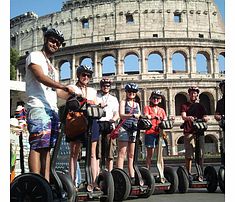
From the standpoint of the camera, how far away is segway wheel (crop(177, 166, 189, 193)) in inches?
201

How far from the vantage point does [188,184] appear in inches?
201

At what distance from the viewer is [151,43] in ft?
99.6

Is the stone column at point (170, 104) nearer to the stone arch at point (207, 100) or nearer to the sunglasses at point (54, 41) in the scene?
the stone arch at point (207, 100)

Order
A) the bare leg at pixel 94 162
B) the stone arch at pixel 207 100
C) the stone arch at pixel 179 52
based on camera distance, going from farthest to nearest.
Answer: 1. the stone arch at pixel 179 52
2. the stone arch at pixel 207 100
3. the bare leg at pixel 94 162

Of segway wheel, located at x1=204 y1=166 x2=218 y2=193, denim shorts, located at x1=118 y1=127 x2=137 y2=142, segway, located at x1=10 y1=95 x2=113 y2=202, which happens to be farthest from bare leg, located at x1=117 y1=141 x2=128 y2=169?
segway wheel, located at x1=204 y1=166 x2=218 y2=193

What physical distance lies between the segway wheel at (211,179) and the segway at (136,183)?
85 cm

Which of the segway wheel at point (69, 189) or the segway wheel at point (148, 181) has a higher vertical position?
the segway wheel at point (69, 189)

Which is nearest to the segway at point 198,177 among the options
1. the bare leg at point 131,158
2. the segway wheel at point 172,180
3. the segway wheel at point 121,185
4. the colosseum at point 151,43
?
the segway wheel at point 172,180

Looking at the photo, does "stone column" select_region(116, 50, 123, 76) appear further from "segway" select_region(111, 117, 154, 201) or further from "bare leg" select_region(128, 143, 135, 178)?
"segway" select_region(111, 117, 154, 201)

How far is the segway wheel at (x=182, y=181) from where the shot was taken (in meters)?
5.10

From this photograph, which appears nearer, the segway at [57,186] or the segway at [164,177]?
the segway at [57,186]

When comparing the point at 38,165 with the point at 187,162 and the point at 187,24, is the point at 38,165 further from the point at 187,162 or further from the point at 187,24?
the point at 187,24

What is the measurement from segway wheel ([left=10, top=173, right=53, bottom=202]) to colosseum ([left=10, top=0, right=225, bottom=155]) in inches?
1033

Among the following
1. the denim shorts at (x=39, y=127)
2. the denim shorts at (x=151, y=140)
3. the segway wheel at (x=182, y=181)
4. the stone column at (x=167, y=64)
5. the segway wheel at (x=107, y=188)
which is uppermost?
the stone column at (x=167, y=64)
